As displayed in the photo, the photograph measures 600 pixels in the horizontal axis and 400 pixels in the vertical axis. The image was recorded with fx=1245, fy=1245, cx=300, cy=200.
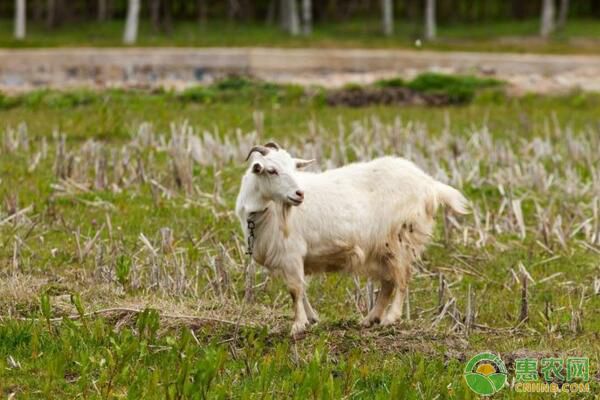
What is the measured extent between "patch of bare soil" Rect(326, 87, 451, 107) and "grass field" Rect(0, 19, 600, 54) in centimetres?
1335

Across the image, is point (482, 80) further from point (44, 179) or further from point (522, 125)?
point (44, 179)

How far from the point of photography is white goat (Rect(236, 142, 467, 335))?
7.75 metres

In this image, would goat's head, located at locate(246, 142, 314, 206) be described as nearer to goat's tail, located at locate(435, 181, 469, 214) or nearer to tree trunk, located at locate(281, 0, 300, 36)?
goat's tail, located at locate(435, 181, 469, 214)

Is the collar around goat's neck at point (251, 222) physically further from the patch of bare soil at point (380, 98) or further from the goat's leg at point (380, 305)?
the patch of bare soil at point (380, 98)

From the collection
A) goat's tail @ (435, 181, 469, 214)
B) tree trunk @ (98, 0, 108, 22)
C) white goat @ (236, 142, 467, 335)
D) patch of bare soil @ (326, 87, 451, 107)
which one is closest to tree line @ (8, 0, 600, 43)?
tree trunk @ (98, 0, 108, 22)

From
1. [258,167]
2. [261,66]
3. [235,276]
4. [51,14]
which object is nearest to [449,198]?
[258,167]

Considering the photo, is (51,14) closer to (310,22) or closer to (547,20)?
(310,22)

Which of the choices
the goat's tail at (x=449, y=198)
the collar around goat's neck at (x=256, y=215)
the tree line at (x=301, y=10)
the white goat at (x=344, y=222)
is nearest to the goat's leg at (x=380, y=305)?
the white goat at (x=344, y=222)

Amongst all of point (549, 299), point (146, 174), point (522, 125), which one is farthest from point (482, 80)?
point (549, 299)

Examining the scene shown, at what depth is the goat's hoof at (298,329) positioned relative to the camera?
777 cm

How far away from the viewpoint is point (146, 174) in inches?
510

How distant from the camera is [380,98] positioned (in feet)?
72.1

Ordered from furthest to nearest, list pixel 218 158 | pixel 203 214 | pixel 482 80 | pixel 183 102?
1. pixel 482 80
2. pixel 183 102
3. pixel 218 158
4. pixel 203 214

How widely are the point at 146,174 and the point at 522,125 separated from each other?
24.3 feet
